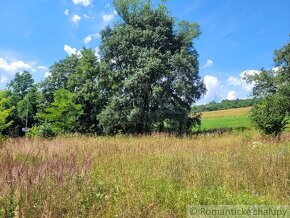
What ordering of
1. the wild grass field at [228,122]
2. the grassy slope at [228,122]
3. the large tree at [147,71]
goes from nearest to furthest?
the large tree at [147,71], the wild grass field at [228,122], the grassy slope at [228,122]

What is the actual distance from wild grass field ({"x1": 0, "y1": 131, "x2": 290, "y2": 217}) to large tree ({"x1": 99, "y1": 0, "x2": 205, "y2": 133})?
76.1 ft

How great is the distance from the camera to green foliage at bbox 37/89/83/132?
36469 mm

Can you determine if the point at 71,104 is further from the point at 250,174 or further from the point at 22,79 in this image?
the point at 22,79

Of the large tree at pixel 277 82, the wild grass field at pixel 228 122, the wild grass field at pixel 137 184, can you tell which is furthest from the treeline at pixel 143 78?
the wild grass field at pixel 137 184

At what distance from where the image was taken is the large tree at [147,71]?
31188 mm

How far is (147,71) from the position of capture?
30.1 metres

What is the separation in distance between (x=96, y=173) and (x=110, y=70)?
2742 cm

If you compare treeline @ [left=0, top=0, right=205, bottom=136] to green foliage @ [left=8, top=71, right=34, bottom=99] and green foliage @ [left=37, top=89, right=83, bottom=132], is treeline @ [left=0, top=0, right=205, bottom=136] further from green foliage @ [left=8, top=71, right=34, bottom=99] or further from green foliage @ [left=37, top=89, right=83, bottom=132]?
green foliage @ [left=8, top=71, right=34, bottom=99]

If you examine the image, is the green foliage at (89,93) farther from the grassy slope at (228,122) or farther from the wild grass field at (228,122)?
the grassy slope at (228,122)

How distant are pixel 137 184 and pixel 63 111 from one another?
32.8 m

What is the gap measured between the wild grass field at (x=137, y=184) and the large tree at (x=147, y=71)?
23207mm

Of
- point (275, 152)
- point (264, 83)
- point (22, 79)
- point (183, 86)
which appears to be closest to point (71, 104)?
point (183, 86)

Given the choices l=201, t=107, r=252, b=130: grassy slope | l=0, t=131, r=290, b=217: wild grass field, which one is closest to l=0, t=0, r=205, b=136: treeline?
l=201, t=107, r=252, b=130: grassy slope

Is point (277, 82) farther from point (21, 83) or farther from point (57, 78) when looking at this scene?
point (21, 83)
